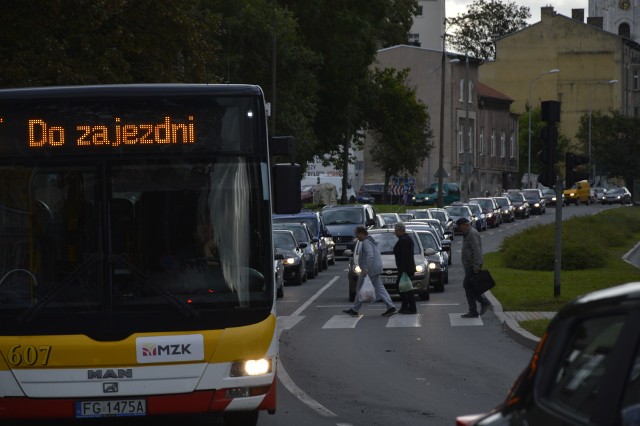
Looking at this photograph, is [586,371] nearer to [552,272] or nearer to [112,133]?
[112,133]

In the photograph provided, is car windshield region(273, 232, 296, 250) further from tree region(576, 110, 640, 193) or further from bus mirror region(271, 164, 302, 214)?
tree region(576, 110, 640, 193)

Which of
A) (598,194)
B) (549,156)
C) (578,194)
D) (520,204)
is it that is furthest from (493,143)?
(549,156)

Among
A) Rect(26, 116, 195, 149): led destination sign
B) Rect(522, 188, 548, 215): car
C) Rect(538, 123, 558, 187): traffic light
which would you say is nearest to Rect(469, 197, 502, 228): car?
Rect(522, 188, 548, 215): car

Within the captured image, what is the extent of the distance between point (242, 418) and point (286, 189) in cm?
188

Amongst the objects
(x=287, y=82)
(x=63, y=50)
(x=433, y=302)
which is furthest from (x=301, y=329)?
(x=287, y=82)

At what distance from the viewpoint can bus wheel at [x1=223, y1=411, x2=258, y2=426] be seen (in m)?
10.9

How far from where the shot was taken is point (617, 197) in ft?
336

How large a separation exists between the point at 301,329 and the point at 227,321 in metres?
13.2

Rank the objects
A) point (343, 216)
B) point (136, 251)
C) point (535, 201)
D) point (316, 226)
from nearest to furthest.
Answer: point (136, 251), point (316, 226), point (343, 216), point (535, 201)

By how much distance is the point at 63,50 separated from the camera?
2909cm

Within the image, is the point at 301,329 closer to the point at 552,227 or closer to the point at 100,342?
the point at 100,342

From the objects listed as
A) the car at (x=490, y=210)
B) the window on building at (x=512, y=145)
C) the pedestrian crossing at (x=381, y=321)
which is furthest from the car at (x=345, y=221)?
the window on building at (x=512, y=145)

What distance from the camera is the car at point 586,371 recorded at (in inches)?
172

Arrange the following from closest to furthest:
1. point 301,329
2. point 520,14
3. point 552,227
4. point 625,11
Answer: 1. point 301,329
2. point 552,227
3. point 520,14
4. point 625,11
